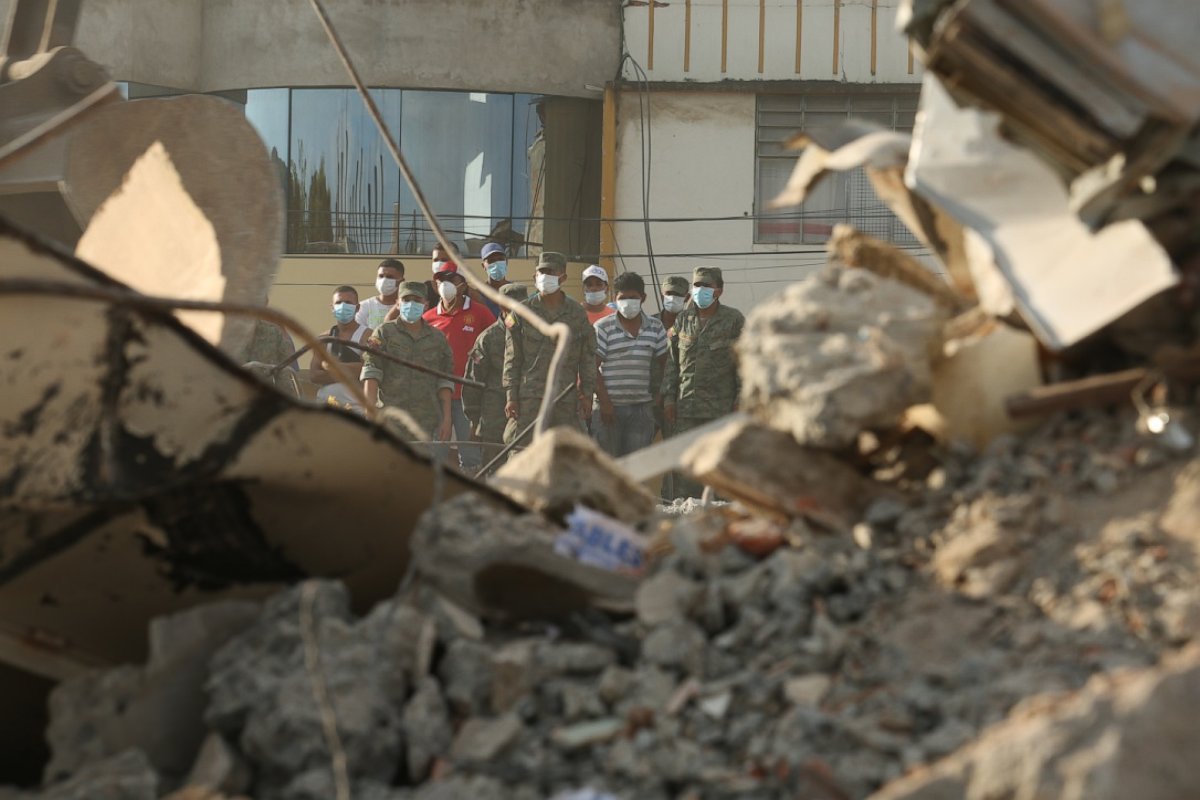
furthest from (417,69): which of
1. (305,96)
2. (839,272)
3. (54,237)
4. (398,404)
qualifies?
(839,272)

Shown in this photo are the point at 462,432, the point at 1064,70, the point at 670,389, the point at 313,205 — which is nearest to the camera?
the point at 1064,70

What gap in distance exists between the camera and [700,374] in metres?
10.6

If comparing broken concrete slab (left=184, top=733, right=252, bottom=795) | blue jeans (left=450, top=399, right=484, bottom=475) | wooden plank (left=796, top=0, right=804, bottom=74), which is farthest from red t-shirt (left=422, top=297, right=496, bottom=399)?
wooden plank (left=796, top=0, right=804, bottom=74)

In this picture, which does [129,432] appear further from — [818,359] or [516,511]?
[818,359]

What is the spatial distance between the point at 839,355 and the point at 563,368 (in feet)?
22.5

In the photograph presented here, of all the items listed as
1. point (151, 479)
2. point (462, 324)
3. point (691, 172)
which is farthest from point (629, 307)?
point (691, 172)

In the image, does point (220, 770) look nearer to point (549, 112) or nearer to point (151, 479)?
point (151, 479)

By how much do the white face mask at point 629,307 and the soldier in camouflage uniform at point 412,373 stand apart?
3.71 feet

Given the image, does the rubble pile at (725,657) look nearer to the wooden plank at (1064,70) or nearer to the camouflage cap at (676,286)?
the wooden plank at (1064,70)

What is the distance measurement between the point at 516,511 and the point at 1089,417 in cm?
124

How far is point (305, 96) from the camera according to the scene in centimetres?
1961

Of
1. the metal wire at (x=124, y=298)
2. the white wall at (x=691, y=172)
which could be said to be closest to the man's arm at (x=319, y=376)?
the metal wire at (x=124, y=298)

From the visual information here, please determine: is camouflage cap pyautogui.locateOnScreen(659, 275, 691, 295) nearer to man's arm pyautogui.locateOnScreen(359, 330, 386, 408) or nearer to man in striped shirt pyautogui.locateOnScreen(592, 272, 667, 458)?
man in striped shirt pyautogui.locateOnScreen(592, 272, 667, 458)

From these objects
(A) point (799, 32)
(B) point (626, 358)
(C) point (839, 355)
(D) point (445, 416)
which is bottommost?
(D) point (445, 416)
